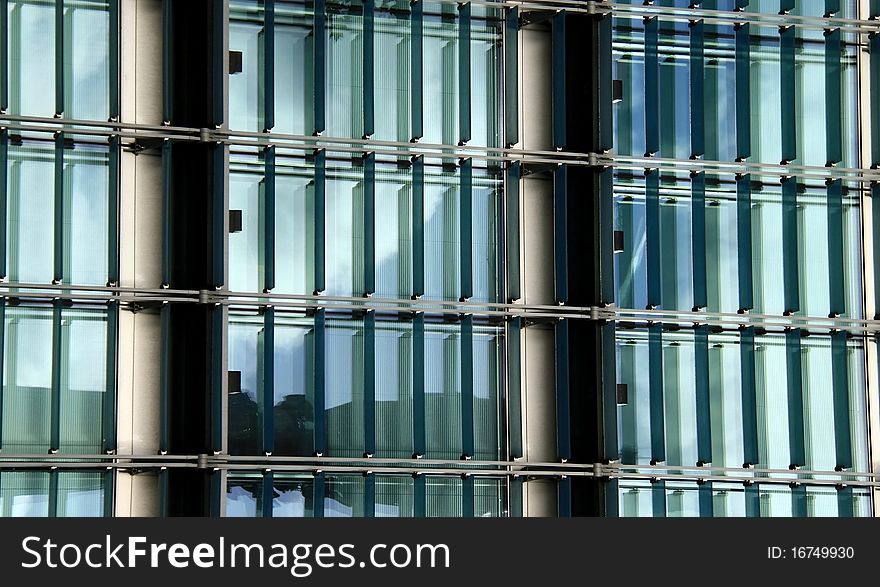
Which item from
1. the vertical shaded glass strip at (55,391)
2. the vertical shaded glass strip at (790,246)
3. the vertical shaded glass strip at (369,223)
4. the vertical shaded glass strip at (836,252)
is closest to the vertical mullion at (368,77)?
the vertical shaded glass strip at (369,223)

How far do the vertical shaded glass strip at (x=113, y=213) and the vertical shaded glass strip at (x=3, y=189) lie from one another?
1.24 m

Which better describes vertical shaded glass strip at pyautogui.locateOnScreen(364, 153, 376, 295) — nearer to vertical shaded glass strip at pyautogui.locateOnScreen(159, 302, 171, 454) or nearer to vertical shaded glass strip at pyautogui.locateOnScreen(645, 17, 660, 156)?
vertical shaded glass strip at pyautogui.locateOnScreen(159, 302, 171, 454)

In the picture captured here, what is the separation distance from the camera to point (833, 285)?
20375 mm

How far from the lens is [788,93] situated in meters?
20.4

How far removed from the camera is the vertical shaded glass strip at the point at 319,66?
19.1 metres

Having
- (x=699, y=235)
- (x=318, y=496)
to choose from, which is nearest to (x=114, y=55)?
(x=318, y=496)

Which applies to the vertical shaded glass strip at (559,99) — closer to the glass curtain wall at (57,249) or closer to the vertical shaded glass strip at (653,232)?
the vertical shaded glass strip at (653,232)

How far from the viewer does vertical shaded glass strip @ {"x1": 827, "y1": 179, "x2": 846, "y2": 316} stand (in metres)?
20.4

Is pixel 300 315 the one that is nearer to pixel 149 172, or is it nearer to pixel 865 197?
pixel 149 172

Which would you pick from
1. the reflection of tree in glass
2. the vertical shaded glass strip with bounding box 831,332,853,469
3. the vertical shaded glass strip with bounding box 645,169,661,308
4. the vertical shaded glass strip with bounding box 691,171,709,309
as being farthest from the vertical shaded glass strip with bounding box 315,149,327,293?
the vertical shaded glass strip with bounding box 831,332,853,469

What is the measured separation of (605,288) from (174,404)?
19.2 feet
